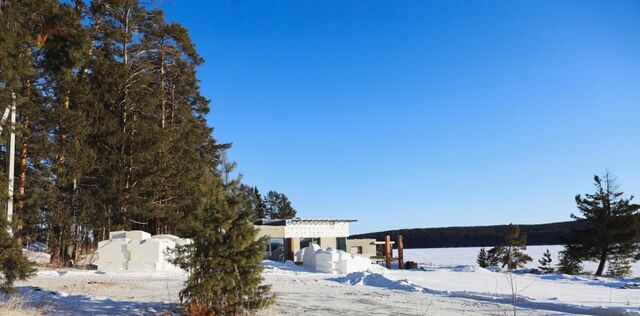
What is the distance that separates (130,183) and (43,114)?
6211 mm

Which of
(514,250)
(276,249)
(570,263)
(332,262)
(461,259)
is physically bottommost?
(461,259)

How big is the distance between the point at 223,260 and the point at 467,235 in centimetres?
7585

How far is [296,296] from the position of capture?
1382 centimetres

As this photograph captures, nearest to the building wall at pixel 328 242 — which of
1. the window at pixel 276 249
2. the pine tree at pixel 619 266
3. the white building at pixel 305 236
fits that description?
the white building at pixel 305 236

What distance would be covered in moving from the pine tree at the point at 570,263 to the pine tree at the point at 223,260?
36.4 m

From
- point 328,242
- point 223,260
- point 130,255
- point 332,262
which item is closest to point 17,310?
point 223,260

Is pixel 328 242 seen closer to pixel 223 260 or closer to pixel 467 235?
pixel 223 260

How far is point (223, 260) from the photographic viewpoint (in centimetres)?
868

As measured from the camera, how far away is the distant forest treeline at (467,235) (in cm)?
7231

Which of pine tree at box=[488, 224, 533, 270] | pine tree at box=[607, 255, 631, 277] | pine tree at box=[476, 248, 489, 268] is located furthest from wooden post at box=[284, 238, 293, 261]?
pine tree at box=[607, 255, 631, 277]

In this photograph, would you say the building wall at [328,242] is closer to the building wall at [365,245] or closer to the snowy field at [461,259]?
the building wall at [365,245]

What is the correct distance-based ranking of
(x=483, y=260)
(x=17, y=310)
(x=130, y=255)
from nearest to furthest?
(x=17, y=310)
(x=130, y=255)
(x=483, y=260)

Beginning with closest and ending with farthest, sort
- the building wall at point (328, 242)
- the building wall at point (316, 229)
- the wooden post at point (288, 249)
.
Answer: the wooden post at point (288, 249) < the building wall at point (316, 229) < the building wall at point (328, 242)

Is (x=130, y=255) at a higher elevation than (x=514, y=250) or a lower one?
higher
